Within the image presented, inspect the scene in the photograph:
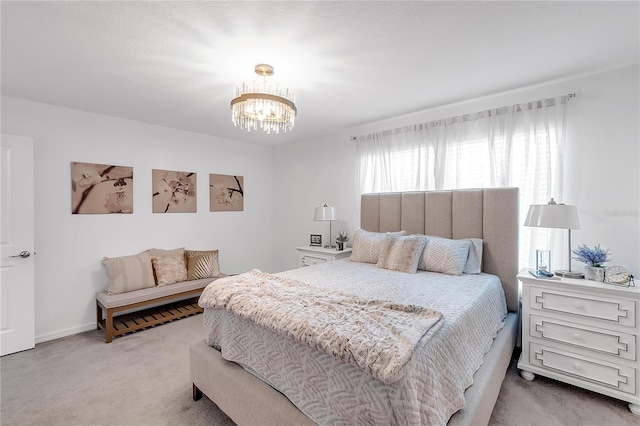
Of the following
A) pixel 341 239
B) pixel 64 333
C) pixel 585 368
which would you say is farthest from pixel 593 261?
pixel 64 333

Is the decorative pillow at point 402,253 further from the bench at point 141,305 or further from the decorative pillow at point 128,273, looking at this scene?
the decorative pillow at point 128,273

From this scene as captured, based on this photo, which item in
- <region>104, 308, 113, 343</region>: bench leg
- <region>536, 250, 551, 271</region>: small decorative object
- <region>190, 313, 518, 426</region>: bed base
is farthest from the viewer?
<region>104, 308, 113, 343</region>: bench leg

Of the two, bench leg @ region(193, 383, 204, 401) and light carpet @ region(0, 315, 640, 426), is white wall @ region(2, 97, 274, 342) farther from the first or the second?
bench leg @ region(193, 383, 204, 401)

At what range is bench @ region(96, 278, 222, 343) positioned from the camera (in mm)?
2990

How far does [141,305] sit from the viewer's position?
10.4ft

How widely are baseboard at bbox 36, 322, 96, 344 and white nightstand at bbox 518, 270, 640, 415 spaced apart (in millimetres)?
4504

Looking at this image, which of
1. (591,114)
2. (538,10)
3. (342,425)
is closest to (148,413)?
(342,425)

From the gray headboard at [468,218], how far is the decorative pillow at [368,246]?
0.30m

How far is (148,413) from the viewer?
192 cm

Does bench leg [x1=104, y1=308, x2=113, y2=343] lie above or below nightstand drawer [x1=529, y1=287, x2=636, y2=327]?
below

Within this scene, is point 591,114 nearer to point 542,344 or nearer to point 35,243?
point 542,344

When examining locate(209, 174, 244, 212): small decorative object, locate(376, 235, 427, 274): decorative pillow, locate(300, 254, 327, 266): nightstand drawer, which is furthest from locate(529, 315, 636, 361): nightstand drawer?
locate(209, 174, 244, 212): small decorative object

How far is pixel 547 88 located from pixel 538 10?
127 centimetres

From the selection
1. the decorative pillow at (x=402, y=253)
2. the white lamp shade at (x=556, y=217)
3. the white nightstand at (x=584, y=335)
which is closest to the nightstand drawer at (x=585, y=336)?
the white nightstand at (x=584, y=335)
